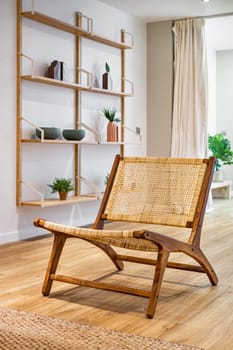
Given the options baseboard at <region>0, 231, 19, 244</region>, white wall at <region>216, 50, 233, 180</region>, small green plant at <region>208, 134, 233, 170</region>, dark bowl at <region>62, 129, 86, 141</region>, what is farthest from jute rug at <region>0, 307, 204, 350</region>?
white wall at <region>216, 50, 233, 180</region>

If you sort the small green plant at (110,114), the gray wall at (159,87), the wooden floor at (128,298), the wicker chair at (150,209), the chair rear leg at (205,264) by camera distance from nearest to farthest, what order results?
the wooden floor at (128,298), the wicker chair at (150,209), the chair rear leg at (205,264), the small green plant at (110,114), the gray wall at (159,87)

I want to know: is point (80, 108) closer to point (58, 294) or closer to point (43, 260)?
point (43, 260)

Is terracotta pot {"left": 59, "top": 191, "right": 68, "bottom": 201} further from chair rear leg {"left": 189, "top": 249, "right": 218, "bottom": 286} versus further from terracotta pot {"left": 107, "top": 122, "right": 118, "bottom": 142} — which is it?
chair rear leg {"left": 189, "top": 249, "right": 218, "bottom": 286}

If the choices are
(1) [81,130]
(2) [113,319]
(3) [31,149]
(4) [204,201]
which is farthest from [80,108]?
(2) [113,319]

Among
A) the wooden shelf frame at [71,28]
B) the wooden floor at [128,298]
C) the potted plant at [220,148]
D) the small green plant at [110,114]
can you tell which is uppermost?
the wooden shelf frame at [71,28]

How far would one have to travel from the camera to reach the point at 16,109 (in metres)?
4.59

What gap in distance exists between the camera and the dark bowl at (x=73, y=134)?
499 cm

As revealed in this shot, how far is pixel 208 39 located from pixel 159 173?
203 inches

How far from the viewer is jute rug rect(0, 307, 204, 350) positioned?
2137mm

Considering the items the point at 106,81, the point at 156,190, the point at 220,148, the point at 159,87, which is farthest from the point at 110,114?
the point at 220,148

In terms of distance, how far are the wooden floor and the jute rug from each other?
10cm

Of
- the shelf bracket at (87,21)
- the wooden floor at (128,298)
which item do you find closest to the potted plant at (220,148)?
the shelf bracket at (87,21)

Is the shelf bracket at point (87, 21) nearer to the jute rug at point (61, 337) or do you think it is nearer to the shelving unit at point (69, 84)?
the shelving unit at point (69, 84)

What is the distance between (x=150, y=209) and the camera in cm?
337
